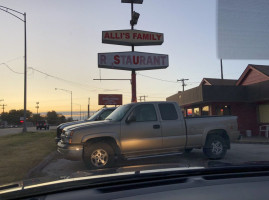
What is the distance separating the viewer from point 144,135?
24.2 ft

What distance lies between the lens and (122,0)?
20.0 meters

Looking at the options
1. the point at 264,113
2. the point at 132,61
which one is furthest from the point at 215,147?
the point at 264,113

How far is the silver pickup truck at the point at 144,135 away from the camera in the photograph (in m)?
6.85

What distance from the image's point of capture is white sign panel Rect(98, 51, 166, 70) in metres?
18.3

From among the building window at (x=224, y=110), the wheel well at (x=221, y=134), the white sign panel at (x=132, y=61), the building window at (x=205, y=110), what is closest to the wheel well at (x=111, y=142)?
the wheel well at (x=221, y=134)

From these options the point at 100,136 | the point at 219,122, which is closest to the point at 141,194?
the point at 100,136

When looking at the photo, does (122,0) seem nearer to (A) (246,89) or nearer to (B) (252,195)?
(A) (246,89)

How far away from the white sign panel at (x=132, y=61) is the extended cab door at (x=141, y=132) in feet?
36.7

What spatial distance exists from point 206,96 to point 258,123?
556cm

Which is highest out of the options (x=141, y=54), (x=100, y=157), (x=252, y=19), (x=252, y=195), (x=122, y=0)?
(x=122, y=0)

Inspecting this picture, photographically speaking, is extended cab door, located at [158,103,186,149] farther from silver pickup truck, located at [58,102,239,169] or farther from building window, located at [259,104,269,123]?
building window, located at [259,104,269,123]

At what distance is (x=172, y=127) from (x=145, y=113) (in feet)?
3.11

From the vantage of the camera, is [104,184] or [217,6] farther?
[217,6]

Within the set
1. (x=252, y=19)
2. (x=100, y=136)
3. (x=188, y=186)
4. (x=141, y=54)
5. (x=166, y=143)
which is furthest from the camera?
(x=141, y=54)
